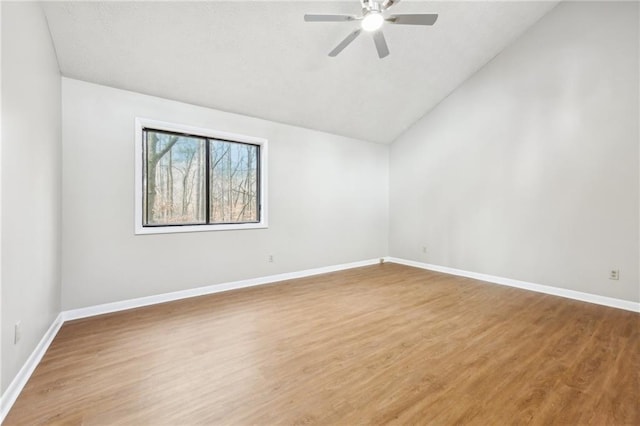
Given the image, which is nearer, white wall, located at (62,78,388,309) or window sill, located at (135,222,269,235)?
white wall, located at (62,78,388,309)

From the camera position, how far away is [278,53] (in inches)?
133

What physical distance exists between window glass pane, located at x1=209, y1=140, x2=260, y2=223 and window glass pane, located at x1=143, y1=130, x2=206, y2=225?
170 millimetres

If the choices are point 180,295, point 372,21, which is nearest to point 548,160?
Result: point 372,21

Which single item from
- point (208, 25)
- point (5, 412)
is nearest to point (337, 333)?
point (5, 412)

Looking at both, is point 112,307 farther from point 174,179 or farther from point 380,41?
point 380,41

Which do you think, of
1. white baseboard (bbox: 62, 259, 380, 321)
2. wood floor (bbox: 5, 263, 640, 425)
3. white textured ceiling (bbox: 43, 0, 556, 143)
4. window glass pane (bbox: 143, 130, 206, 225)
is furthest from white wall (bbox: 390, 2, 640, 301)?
window glass pane (bbox: 143, 130, 206, 225)

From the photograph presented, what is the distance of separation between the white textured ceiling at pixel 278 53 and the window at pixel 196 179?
19.2 inches

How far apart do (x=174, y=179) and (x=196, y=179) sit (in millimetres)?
277

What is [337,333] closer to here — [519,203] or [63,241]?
[63,241]

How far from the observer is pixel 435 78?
458 centimetres

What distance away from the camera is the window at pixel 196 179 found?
3557 mm

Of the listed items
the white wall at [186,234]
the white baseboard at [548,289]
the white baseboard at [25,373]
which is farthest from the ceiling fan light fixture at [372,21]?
the white baseboard at [548,289]

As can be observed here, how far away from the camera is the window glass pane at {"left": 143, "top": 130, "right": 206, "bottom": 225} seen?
361cm

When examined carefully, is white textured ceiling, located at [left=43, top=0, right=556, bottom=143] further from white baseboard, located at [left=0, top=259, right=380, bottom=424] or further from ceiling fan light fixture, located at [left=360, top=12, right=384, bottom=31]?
white baseboard, located at [left=0, top=259, right=380, bottom=424]
